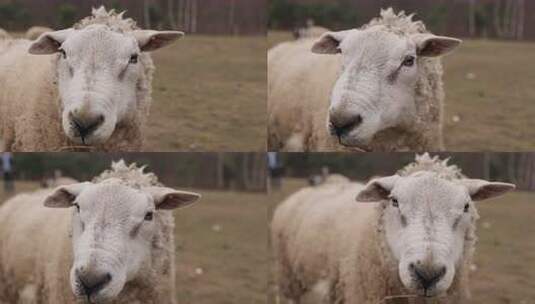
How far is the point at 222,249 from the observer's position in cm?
507

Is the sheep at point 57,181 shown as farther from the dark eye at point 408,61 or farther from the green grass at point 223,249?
the dark eye at point 408,61

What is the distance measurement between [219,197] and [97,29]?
1.70 metres

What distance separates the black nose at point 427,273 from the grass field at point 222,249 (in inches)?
61.7

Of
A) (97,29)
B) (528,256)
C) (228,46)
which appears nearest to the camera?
(97,29)

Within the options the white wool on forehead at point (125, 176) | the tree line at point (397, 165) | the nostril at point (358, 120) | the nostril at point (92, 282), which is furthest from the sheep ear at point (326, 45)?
the nostril at point (92, 282)

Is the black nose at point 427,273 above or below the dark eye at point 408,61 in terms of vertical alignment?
below

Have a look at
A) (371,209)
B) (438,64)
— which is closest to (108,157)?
(371,209)

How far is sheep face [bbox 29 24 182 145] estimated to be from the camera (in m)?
2.84

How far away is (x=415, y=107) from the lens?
3127 millimetres

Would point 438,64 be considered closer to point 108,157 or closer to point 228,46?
point 228,46

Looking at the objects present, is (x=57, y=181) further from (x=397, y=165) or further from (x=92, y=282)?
(x=397, y=165)

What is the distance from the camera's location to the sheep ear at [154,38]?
3.17 m

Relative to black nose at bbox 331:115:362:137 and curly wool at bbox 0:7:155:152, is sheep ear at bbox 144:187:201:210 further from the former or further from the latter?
black nose at bbox 331:115:362:137

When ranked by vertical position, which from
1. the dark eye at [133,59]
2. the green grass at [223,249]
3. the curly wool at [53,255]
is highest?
the dark eye at [133,59]
